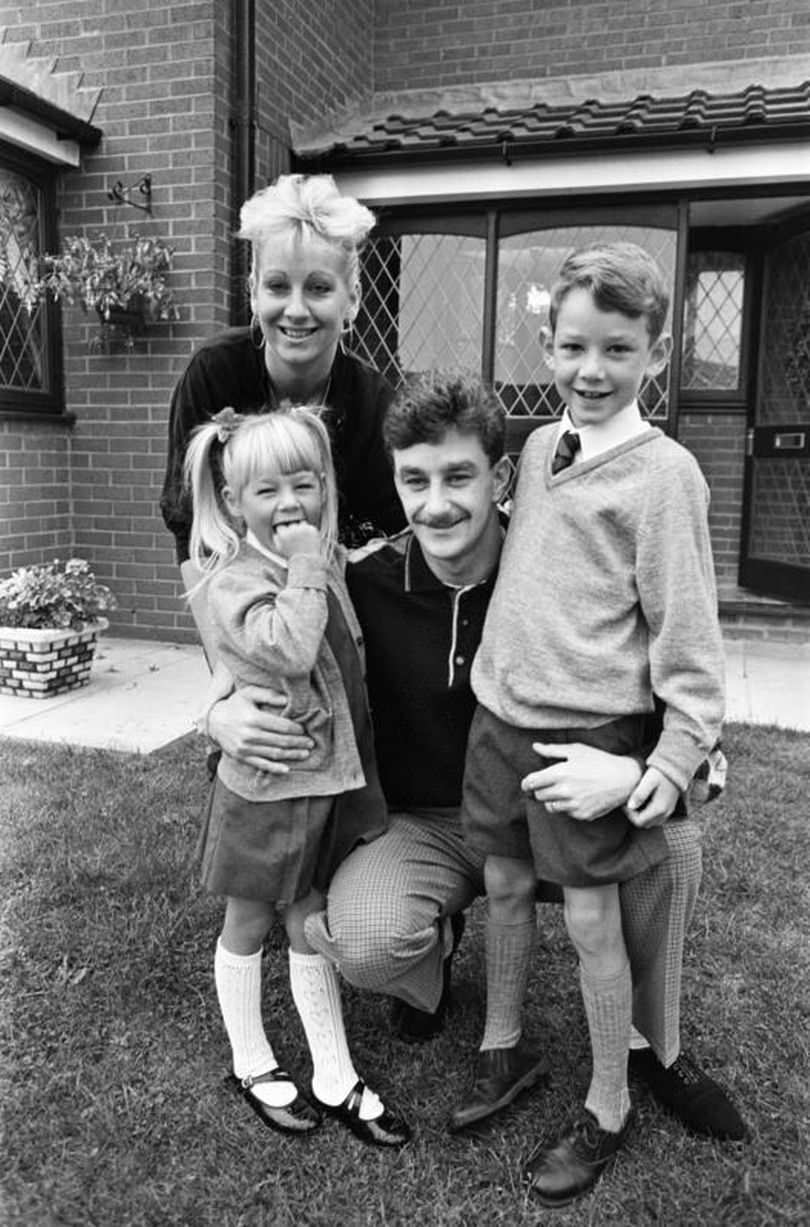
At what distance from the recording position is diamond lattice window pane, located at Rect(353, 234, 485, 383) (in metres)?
5.79

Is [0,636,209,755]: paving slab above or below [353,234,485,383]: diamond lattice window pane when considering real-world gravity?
below

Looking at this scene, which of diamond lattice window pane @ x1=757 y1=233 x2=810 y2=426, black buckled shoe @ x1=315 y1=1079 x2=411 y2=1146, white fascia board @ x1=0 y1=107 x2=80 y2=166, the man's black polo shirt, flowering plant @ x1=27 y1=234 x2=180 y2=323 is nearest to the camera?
black buckled shoe @ x1=315 y1=1079 x2=411 y2=1146

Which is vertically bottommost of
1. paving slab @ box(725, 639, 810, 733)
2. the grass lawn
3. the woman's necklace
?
the grass lawn

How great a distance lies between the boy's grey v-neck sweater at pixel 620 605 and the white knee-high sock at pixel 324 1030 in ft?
2.07

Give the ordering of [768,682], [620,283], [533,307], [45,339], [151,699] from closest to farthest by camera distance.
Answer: [620,283]
[151,699]
[768,682]
[45,339]
[533,307]

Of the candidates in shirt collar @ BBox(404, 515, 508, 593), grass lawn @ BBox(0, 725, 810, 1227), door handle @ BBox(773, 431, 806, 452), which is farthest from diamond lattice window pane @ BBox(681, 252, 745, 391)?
shirt collar @ BBox(404, 515, 508, 593)

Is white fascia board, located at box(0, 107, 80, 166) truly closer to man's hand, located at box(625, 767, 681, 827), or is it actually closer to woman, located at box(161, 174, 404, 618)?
woman, located at box(161, 174, 404, 618)

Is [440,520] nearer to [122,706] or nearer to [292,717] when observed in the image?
[292,717]

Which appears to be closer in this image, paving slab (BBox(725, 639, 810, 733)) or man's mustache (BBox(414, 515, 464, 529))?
man's mustache (BBox(414, 515, 464, 529))

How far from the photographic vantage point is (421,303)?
19.4 feet

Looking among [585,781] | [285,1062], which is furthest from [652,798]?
[285,1062]

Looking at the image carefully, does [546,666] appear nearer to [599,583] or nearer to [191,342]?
[599,583]

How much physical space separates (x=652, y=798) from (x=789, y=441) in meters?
5.13

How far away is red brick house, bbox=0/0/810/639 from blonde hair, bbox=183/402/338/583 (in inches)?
145
